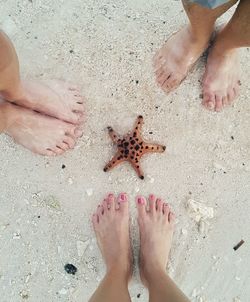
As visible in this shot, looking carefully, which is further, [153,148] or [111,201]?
[111,201]

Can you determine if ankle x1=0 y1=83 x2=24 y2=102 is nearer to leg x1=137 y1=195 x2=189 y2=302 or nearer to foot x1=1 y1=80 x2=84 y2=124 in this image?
foot x1=1 y1=80 x2=84 y2=124

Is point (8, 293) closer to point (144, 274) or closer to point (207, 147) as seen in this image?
point (144, 274)

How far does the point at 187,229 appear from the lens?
2410mm

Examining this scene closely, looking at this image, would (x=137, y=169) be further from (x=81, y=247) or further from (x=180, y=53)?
(x=180, y=53)

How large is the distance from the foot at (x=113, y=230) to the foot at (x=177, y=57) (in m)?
0.58

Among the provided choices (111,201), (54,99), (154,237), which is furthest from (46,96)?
(154,237)

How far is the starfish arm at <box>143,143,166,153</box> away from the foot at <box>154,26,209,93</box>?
0.30 m

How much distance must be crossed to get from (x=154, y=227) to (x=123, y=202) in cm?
19

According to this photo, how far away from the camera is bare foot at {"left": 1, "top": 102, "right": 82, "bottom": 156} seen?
2.30 metres

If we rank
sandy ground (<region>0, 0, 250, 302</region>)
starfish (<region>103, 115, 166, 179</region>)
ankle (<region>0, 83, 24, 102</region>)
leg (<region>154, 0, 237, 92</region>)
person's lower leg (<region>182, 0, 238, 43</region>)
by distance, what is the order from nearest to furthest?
person's lower leg (<region>182, 0, 238, 43</region>) → ankle (<region>0, 83, 24, 102</region>) → leg (<region>154, 0, 237, 92</region>) → starfish (<region>103, 115, 166, 179</region>) → sandy ground (<region>0, 0, 250, 302</region>)

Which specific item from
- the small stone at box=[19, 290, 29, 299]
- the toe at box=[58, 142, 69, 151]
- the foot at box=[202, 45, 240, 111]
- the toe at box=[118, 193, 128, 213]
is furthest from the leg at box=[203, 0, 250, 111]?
the small stone at box=[19, 290, 29, 299]

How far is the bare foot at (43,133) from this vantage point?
7.55 ft

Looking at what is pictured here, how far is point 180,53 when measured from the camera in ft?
7.72

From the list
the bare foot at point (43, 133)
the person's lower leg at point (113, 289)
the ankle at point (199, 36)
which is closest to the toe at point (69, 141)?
Result: the bare foot at point (43, 133)
